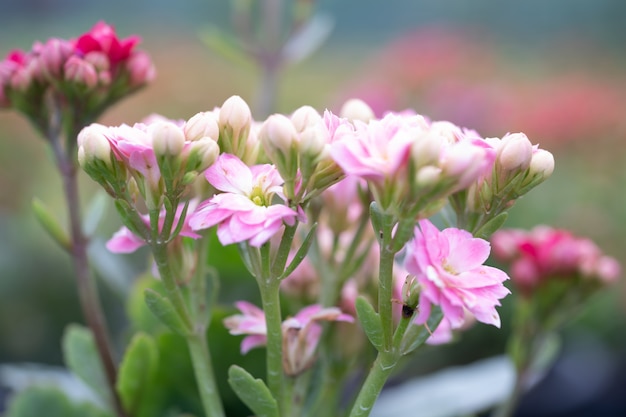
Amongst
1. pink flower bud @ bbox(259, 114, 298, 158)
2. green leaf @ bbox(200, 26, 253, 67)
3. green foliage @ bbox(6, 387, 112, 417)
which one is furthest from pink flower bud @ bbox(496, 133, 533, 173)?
green leaf @ bbox(200, 26, 253, 67)

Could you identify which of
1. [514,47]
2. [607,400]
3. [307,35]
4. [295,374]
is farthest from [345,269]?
[514,47]

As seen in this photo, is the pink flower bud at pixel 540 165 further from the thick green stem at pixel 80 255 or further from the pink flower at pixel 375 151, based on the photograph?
the thick green stem at pixel 80 255

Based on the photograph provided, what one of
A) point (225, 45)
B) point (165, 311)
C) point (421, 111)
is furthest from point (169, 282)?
point (421, 111)

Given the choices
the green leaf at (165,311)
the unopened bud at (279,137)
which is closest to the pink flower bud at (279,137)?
the unopened bud at (279,137)

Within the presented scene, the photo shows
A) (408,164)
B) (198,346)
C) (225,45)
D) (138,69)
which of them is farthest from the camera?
(225,45)

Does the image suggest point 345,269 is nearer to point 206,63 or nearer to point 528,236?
point 528,236

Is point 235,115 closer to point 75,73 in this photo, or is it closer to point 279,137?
point 279,137

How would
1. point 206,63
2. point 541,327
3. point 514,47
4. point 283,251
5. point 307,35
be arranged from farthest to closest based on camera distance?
point 514,47
point 206,63
point 307,35
point 541,327
point 283,251

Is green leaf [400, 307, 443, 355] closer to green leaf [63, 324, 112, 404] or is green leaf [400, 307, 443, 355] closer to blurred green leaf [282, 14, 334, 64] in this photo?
green leaf [63, 324, 112, 404]
